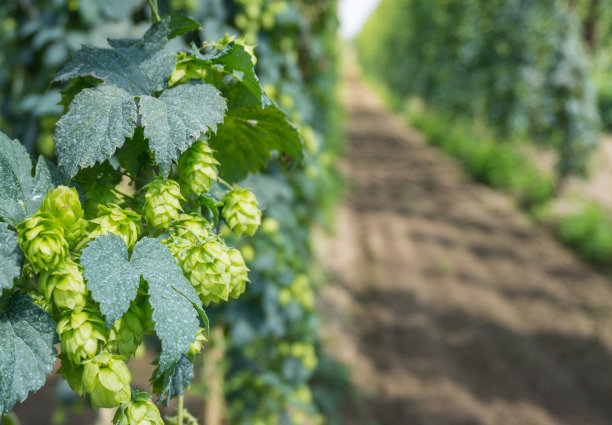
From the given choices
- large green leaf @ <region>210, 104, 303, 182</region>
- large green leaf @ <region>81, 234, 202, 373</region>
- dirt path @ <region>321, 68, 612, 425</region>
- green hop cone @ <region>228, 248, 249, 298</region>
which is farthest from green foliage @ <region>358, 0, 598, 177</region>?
large green leaf @ <region>81, 234, 202, 373</region>

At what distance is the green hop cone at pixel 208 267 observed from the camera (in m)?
0.57

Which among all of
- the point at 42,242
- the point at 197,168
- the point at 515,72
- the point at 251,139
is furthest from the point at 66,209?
the point at 515,72

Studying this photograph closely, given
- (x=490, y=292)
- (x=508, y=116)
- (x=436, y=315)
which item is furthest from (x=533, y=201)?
(x=436, y=315)

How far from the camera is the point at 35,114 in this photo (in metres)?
1.75

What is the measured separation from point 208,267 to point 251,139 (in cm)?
25

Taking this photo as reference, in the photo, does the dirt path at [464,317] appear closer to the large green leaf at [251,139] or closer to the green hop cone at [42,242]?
the large green leaf at [251,139]

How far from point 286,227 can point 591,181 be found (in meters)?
8.04

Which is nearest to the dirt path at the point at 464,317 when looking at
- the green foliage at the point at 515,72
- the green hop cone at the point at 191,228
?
the green foliage at the point at 515,72

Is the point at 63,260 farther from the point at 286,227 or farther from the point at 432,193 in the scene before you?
the point at 432,193

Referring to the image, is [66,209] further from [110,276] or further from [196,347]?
[196,347]

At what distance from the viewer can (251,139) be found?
0.75 m

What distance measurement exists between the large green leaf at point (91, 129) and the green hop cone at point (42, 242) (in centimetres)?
8

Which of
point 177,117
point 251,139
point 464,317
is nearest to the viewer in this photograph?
point 177,117

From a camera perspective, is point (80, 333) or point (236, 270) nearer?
point (80, 333)
